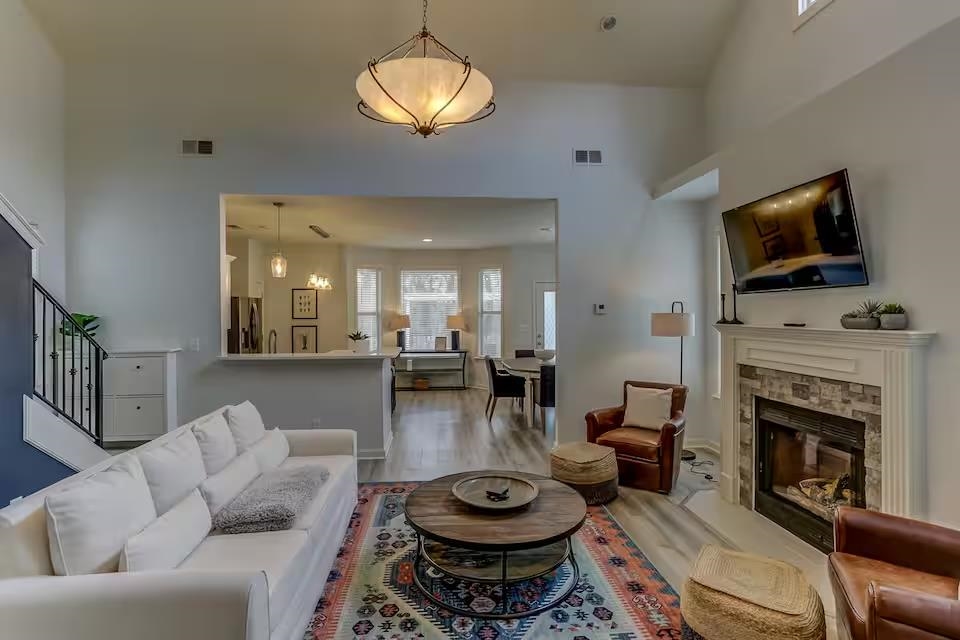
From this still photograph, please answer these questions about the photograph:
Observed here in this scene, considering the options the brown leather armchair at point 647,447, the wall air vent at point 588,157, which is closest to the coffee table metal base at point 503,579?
the brown leather armchair at point 647,447

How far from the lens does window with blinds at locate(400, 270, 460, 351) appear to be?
31.8ft

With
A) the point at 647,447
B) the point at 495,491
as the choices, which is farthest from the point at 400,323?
the point at 495,491

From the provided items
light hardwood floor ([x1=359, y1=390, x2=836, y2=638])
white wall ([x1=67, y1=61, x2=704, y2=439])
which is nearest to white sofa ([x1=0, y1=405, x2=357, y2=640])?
light hardwood floor ([x1=359, y1=390, x2=836, y2=638])

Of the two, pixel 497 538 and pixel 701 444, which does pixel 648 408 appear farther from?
pixel 497 538

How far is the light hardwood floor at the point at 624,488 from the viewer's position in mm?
3047

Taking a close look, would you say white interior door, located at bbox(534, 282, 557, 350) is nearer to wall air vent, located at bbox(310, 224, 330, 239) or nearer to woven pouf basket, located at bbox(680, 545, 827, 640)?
wall air vent, located at bbox(310, 224, 330, 239)

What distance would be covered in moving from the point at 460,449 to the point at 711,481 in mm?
2534

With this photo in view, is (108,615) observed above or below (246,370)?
below

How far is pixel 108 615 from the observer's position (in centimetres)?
158

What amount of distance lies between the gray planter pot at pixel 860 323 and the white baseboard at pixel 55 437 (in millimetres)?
5117

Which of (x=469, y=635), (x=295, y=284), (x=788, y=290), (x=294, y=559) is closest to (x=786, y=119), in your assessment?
(x=788, y=290)

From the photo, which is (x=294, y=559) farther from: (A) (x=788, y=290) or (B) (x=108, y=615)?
(A) (x=788, y=290)

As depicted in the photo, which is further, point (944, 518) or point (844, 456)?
point (844, 456)

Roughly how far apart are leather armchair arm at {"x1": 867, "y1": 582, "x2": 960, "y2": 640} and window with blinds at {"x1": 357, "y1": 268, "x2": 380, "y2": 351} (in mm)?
8645
